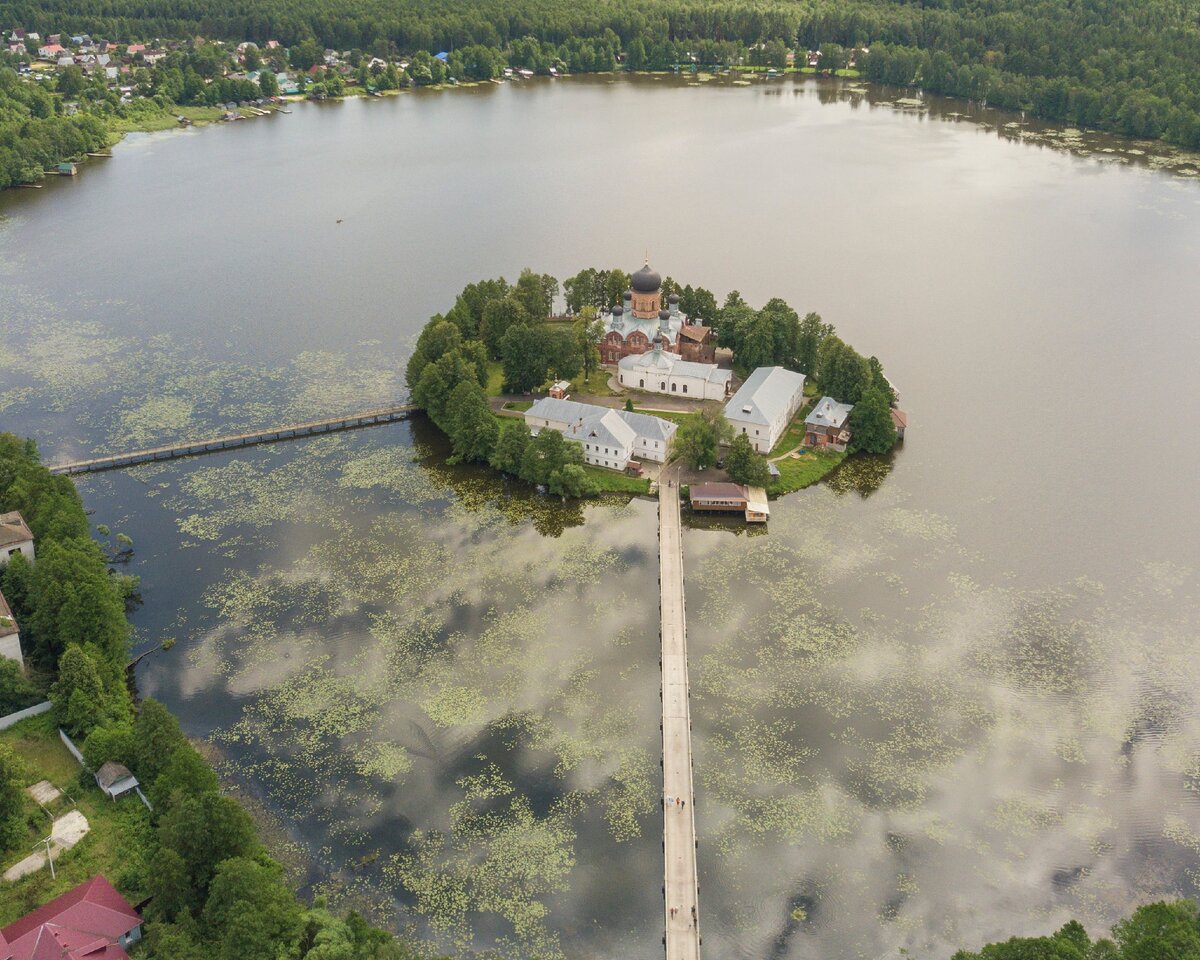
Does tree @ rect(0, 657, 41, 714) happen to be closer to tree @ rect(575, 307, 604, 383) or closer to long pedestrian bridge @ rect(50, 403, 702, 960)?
long pedestrian bridge @ rect(50, 403, 702, 960)

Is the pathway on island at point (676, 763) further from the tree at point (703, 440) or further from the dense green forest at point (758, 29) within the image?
the dense green forest at point (758, 29)

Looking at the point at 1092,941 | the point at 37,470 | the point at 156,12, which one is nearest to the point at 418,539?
the point at 37,470

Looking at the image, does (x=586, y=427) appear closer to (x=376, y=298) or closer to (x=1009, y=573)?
(x=1009, y=573)

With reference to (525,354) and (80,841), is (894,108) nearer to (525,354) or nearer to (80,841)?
(525,354)

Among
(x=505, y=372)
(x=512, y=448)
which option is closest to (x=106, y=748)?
(x=512, y=448)

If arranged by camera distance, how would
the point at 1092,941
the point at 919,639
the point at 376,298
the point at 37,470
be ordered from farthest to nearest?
the point at 376,298 < the point at 37,470 < the point at 919,639 < the point at 1092,941

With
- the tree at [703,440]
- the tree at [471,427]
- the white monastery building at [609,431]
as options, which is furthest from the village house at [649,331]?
the tree at [471,427]

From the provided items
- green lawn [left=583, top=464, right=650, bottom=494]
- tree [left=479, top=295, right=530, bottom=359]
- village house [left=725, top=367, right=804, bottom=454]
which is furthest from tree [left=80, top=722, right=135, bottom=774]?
tree [left=479, top=295, right=530, bottom=359]
